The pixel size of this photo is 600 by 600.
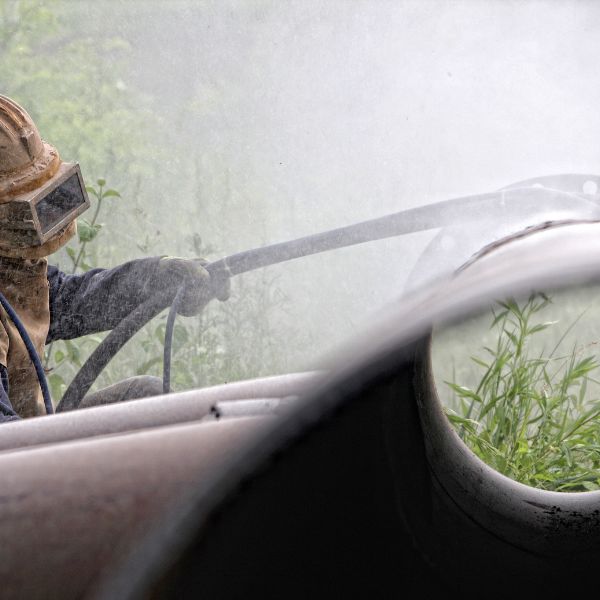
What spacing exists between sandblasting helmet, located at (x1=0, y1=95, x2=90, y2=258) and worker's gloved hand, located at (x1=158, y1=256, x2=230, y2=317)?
25 cm

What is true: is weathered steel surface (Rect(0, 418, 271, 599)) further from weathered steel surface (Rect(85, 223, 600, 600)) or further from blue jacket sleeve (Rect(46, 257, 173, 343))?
blue jacket sleeve (Rect(46, 257, 173, 343))

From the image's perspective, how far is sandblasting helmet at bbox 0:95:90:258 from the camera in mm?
1557

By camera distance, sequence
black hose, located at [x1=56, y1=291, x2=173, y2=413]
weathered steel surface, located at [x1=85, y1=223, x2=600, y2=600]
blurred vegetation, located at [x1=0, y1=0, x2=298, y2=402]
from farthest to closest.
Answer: blurred vegetation, located at [x1=0, y1=0, x2=298, y2=402], black hose, located at [x1=56, y1=291, x2=173, y2=413], weathered steel surface, located at [x1=85, y1=223, x2=600, y2=600]

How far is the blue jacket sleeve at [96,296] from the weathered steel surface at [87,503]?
121 centimetres

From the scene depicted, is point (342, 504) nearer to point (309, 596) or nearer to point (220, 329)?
point (309, 596)

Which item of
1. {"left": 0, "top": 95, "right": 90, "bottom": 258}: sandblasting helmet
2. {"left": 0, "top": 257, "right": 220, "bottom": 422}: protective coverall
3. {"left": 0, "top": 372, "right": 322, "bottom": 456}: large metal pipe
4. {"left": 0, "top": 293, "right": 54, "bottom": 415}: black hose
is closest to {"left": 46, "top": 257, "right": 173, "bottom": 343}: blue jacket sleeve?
{"left": 0, "top": 257, "right": 220, "bottom": 422}: protective coverall

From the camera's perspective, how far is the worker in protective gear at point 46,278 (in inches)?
61.9

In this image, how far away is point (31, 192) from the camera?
157cm

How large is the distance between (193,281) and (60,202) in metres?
0.33

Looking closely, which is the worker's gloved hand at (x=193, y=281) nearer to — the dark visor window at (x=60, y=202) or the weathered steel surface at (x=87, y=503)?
the dark visor window at (x=60, y=202)

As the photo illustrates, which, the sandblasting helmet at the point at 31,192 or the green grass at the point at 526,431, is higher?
the sandblasting helmet at the point at 31,192

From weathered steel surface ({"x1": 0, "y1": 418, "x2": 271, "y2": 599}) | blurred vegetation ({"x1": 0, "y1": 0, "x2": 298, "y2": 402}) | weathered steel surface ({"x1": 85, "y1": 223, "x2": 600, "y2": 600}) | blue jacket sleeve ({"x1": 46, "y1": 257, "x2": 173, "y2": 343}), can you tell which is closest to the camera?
weathered steel surface ({"x1": 85, "y1": 223, "x2": 600, "y2": 600})

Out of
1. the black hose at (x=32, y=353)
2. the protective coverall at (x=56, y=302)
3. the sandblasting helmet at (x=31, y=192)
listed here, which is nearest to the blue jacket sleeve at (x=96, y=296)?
the protective coverall at (x=56, y=302)

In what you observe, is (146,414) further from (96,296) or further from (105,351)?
(96,296)
